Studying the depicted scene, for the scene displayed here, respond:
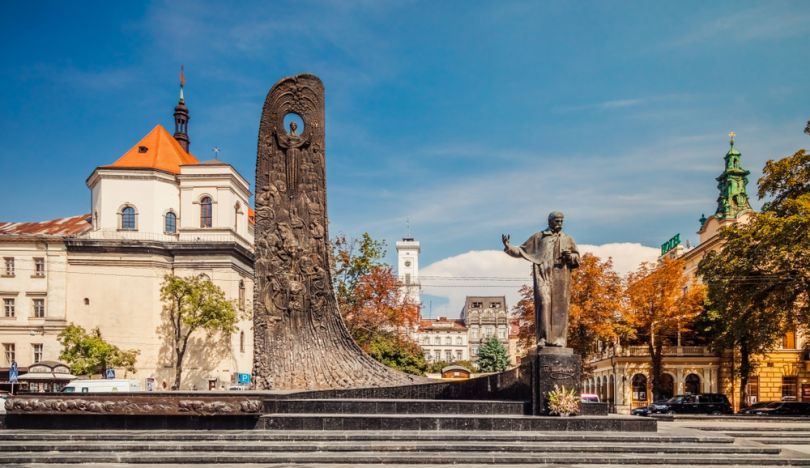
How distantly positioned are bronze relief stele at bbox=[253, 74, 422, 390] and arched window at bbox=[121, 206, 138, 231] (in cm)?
3376

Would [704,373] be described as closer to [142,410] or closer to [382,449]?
[382,449]

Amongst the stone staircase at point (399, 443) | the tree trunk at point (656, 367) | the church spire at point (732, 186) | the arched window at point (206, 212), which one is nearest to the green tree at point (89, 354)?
the arched window at point (206, 212)

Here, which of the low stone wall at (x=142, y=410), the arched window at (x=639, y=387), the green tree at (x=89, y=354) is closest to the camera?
the low stone wall at (x=142, y=410)

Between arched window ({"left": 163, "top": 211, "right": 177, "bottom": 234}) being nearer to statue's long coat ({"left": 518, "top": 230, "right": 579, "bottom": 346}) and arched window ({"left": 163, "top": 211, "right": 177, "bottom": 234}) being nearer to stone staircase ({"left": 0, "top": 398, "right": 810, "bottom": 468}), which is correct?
stone staircase ({"left": 0, "top": 398, "right": 810, "bottom": 468})

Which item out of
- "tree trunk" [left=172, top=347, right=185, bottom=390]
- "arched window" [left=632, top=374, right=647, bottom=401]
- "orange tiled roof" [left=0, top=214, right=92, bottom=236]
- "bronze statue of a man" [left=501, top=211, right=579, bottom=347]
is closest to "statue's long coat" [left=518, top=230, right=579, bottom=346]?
"bronze statue of a man" [left=501, top=211, right=579, bottom=347]

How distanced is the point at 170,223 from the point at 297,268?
113 ft

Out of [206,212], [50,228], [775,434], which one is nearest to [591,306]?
[775,434]

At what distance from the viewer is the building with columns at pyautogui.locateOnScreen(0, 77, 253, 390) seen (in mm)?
42750

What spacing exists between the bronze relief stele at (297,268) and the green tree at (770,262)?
1814 centimetres

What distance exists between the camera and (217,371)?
42500mm

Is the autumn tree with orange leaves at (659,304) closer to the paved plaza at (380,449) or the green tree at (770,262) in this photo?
the green tree at (770,262)

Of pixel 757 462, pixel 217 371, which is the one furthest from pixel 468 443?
pixel 217 371

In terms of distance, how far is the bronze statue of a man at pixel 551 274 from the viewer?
1280 centimetres

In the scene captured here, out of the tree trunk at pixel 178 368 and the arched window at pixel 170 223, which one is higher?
the arched window at pixel 170 223
